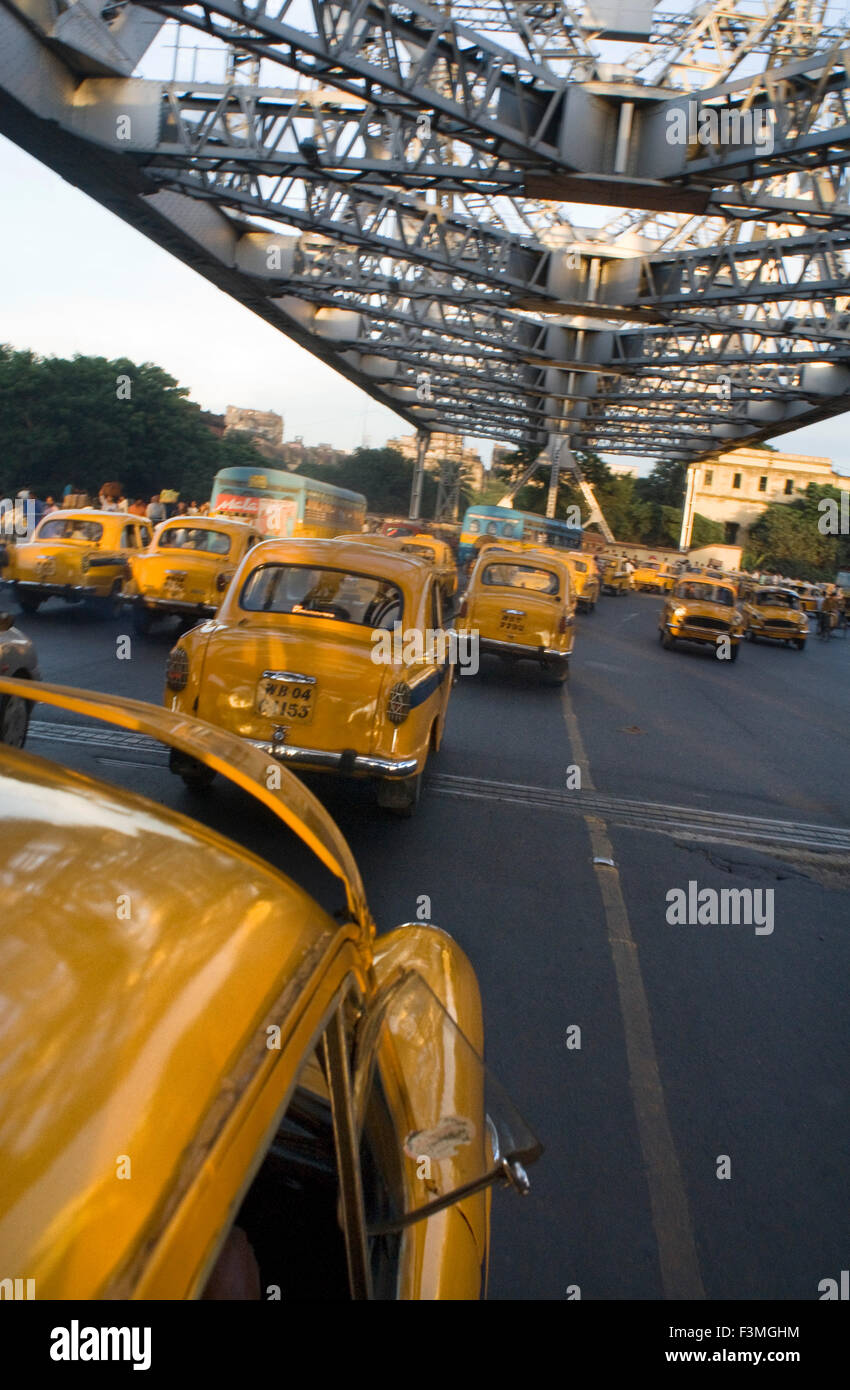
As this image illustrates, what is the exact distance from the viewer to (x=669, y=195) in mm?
19828

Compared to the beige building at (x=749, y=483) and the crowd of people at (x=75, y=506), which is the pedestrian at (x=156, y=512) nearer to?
the crowd of people at (x=75, y=506)

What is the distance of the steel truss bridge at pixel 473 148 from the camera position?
1650cm

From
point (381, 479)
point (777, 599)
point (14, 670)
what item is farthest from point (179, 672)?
point (381, 479)

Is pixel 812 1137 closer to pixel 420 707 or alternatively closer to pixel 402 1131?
pixel 402 1131

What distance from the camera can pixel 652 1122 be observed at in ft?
12.7

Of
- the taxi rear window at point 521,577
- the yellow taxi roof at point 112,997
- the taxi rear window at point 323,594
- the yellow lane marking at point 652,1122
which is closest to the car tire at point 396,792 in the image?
the yellow lane marking at point 652,1122

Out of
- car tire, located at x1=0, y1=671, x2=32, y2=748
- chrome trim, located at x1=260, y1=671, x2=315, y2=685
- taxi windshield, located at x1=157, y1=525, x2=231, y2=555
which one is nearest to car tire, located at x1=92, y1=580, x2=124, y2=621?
taxi windshield, located at x1=157, y1=525, x2=231, y2=555

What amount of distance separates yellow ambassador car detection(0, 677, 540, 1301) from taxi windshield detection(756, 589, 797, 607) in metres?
31.2

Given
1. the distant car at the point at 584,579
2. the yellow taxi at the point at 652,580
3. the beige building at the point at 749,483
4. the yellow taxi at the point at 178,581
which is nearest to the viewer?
the yellow taxi at the point at 178,581

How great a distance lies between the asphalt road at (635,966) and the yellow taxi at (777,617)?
19642 mm

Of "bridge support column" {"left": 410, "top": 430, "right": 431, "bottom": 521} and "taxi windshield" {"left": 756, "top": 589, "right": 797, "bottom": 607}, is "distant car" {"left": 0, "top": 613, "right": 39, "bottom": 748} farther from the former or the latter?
"bridge support column" {"left": 410, "top": 430, "right": 431, "bottom": 521}
